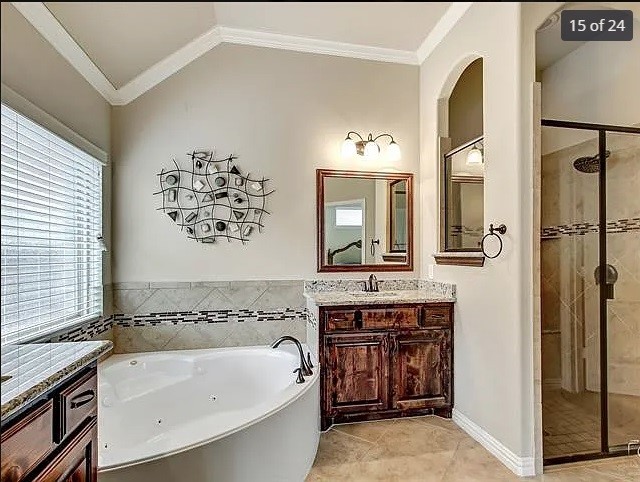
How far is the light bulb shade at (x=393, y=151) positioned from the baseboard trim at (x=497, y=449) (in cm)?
194

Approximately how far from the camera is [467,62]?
8.57 feet

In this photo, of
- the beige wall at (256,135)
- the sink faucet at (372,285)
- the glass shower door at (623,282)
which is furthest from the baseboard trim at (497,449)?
the beige wall at (256,135)

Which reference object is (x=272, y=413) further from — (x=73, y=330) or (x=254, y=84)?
(x=254, y=84)

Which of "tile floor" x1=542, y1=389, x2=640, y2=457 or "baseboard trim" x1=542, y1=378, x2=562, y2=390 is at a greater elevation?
"baseboard trim" x1=542, y1=378, x2=562, y2=390

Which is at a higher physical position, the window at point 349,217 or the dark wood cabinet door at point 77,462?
the window at point 349,217

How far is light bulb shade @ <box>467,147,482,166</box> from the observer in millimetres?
2707

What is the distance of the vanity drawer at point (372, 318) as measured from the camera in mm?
2701

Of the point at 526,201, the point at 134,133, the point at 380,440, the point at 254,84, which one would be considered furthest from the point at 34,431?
the point at 254,84

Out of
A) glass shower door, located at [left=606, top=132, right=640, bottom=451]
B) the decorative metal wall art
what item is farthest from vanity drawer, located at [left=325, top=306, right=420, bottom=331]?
glass shower door, located at [left=606, top=132, right=640, bottom=451]

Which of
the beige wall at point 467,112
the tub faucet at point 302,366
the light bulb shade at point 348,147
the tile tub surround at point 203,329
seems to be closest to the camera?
the tub faucet at point 302,366

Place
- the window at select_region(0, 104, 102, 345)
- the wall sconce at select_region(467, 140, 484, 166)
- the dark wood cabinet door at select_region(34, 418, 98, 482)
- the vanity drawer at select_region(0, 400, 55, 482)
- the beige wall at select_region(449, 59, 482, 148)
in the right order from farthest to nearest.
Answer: the beige wall at select_region(449, 59, 482, 148) < the wall sconce at select_region(467, 140, 484, 166) < the window at select_region(0, 104, 102, 345) < the dark wood cabinet door at select_region(34, 418, 98, 482) < the vanity drawer at select_region(0, 400, 55, 482)

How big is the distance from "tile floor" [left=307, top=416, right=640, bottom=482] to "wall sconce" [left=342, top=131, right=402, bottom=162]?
200 centimetres

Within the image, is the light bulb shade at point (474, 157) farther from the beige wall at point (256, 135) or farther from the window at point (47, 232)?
the window at point (47, 232)

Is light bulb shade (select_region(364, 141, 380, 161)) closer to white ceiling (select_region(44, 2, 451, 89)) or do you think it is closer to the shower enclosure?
the shower enclosure
